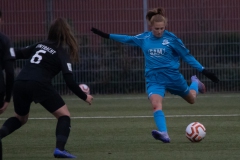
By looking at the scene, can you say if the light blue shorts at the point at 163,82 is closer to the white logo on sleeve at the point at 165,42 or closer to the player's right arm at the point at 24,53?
the white logo on sleeve at the point at 165,42

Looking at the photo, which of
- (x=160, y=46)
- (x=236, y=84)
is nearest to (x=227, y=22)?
(x=236, y=84)

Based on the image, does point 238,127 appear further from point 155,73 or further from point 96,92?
point 96,92

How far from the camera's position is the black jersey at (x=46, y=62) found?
8.09 meters

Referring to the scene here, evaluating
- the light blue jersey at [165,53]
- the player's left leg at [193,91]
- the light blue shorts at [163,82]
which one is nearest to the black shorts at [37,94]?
the light blue shorts at [163,82]

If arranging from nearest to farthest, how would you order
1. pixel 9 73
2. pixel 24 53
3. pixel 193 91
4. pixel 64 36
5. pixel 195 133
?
pixel 9 73
pixel 64 36
pixel 24 53
pixel 195 133
pixel 193 91

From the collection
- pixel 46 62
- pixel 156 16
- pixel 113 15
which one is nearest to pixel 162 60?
pixel 156 16

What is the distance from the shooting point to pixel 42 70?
815cm

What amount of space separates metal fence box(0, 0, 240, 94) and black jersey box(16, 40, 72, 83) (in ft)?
35.3

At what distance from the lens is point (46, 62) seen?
26.7ft

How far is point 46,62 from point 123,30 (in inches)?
445

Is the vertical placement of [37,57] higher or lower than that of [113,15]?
higher

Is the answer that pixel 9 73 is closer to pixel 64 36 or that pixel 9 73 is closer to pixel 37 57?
pixel 37 57

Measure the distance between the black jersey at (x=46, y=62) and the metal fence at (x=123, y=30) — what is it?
10.8 metres

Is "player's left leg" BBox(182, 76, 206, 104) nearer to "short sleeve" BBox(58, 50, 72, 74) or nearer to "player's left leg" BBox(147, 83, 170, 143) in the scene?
"player's left leg" BBox(147, 83, 170, 143)
